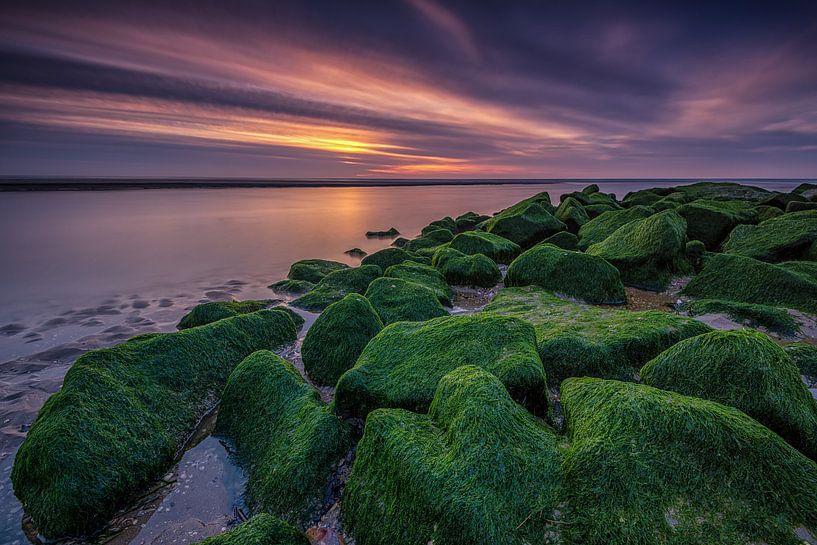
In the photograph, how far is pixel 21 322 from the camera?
7.93 m

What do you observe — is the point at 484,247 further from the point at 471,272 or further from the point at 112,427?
the point at 112,427

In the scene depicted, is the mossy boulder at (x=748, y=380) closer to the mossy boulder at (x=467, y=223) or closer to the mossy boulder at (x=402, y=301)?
the mossy boulder at (x=402, y=301)

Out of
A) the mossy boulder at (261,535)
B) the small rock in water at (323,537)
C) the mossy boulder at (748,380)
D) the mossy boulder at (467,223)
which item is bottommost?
the mossy boulder at (467,223)

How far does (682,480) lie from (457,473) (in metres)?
1.44

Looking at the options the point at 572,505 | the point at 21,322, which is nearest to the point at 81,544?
the point at 572,505

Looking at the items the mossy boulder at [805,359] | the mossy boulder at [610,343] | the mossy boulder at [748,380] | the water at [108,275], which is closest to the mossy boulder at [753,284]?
the mossy boulder at [805,359]

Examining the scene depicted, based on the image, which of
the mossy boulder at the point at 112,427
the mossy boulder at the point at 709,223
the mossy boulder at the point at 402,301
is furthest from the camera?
the mossy boulder at the point at 709,223

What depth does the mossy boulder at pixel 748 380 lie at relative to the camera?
9.77 feet

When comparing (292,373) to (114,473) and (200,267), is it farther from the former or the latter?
(200,267)

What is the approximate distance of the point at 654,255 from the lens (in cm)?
832

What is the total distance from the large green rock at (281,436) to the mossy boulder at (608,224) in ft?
32.4

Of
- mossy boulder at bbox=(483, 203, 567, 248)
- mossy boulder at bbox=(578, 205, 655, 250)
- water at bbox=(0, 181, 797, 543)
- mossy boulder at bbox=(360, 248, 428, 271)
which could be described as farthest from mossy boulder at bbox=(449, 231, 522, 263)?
water at bbox=(0, 181, 797, 543)

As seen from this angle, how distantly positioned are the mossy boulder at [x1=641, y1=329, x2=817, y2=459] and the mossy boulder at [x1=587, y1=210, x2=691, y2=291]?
209 inches

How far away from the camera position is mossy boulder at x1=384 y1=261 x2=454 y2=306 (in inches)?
326
